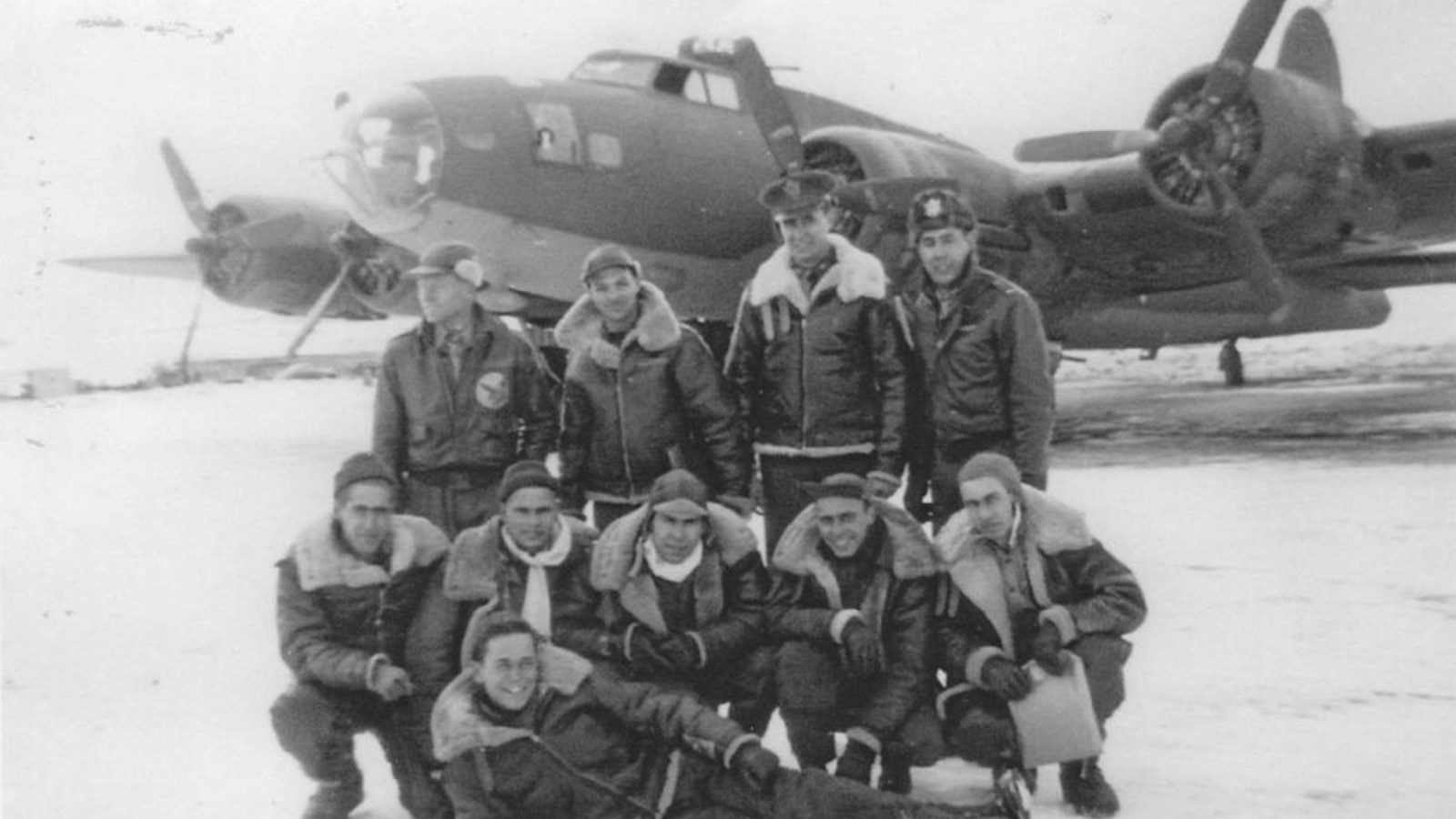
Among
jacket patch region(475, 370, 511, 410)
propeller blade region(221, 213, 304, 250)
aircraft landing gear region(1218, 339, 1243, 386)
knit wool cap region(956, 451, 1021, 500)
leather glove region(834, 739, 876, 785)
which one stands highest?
knit wool cap region(956, 451, 1021, 500)

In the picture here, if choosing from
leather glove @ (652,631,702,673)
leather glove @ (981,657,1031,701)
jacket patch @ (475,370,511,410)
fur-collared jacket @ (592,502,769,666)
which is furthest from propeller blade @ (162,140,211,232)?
leather glove @ (981,657,1031,701)

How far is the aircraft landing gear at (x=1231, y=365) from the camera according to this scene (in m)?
15.6

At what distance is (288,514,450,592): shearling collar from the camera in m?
3.34

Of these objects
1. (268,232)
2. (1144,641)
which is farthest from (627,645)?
(268,232)

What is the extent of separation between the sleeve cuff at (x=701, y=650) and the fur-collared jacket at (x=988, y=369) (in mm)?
1140

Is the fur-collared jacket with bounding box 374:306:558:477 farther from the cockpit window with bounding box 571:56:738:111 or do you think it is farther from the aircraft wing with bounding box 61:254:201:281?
the aircraft wing with bounding box 61:254:201:281

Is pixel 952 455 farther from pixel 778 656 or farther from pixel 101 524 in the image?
pixel 101 524

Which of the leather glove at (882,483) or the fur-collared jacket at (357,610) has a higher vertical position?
the leather glove at (882,483)

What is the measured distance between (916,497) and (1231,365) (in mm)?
12942

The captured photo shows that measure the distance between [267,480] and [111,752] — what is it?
222 inches

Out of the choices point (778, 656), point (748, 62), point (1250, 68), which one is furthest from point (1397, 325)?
point (778, 656)

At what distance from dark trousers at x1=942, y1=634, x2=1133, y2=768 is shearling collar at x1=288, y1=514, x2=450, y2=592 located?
1.48 m

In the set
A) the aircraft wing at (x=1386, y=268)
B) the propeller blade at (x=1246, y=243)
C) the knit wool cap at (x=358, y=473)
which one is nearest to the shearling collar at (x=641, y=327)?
the knit wool cap at (x=358, y=473)

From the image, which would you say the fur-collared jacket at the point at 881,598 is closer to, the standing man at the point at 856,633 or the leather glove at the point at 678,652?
the standing man at the point at 856,633
